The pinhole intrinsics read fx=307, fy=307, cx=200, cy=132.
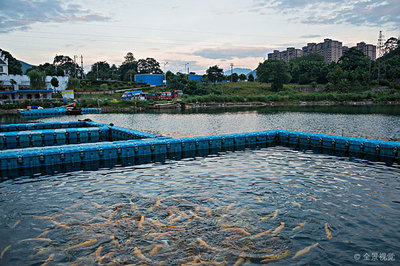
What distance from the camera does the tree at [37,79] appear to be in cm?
11244

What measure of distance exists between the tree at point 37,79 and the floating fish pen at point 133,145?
83.0m

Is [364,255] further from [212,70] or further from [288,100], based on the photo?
[212,70]

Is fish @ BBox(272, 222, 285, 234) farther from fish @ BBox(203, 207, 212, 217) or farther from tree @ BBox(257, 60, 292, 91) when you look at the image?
tree @ BBox(257, 60, 292, 91)

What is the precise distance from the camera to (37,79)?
4466 inches

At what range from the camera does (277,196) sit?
19.4 m

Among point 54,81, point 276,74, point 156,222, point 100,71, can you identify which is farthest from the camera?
point 100,71

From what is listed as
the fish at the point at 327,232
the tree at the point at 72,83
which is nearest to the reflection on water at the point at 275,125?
the fish at the point at 327,232

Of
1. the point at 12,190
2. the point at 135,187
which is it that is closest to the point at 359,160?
the point at 135,187

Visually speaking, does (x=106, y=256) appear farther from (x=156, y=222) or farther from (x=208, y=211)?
(x=208, y=211)

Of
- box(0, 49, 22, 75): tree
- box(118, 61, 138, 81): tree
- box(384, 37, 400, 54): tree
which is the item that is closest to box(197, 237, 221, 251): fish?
box(0, 49, 22, 75): tree

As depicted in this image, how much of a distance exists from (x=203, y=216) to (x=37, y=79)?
384 ft

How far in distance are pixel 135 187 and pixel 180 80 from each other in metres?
129

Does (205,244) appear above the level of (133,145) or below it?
below

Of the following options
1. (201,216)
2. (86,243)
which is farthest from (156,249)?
(201,216)
